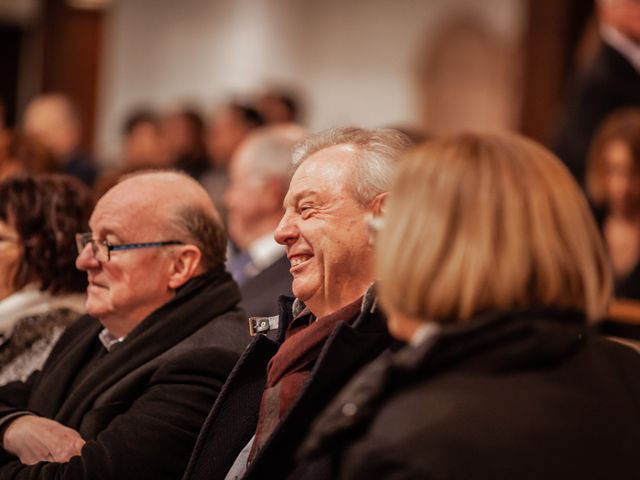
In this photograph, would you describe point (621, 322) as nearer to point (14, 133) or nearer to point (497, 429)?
point (14, 133)

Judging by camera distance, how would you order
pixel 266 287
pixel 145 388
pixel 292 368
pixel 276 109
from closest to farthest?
pixel 292 368 < pixel 145 388 < pixel 266 287 < pixel 276 109

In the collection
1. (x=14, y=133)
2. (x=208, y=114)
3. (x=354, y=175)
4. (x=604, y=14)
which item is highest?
(x=604, y=14)

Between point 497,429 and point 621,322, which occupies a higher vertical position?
point 497,429

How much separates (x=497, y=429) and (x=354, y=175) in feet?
2.71

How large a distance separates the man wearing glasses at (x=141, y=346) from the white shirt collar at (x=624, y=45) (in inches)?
137

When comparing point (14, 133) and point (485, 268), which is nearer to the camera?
point (485, 268)

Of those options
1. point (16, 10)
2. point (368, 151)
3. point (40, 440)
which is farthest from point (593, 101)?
point (16, 10)

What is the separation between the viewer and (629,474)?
1.52m

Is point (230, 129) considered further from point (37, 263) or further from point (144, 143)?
point (37, 263)

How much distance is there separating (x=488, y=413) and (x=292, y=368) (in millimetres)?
636

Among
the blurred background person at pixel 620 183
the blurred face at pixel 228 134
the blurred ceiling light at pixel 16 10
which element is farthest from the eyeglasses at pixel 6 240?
the blurred ceiling light at pixel 16 10

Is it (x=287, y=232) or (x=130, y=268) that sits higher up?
(x=287, y=232)

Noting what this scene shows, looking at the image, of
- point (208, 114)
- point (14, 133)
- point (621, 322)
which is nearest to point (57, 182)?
point (14, 133)

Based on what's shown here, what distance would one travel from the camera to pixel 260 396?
217cm
